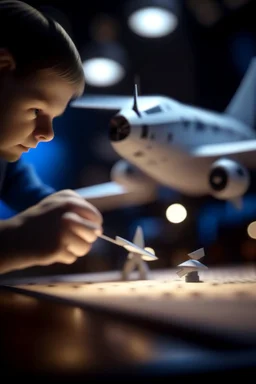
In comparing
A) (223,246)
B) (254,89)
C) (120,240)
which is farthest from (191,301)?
(254,89)

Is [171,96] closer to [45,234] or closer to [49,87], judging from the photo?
[49,87]

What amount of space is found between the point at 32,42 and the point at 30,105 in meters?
0.10

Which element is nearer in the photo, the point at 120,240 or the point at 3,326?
the point at 3,326

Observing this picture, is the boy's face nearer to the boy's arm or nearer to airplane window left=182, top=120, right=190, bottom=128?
the boy's arm

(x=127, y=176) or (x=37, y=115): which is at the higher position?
(x=127, y=176)

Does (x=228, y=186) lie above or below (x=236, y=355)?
above

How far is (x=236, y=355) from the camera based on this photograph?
0.32 meters

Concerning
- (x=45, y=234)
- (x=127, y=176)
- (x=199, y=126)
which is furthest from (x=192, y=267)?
(x=199, y=126)

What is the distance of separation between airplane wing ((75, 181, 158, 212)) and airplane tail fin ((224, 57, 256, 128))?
20.2 inches

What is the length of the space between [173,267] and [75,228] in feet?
1.56

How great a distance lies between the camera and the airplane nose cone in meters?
1.24

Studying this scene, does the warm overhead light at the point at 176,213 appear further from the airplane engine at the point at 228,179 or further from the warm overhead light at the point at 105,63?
the warm overhead light at the point at 105,63

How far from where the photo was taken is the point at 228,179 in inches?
54.7

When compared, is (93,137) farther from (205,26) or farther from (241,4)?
(241,4)
